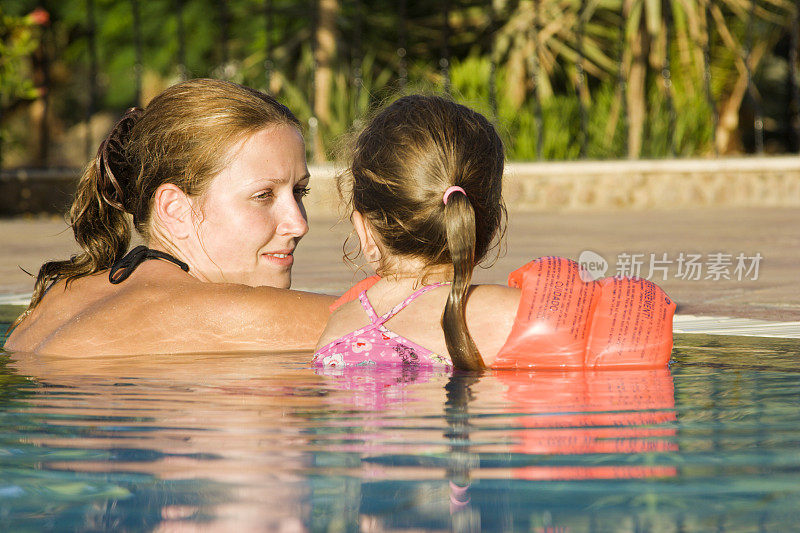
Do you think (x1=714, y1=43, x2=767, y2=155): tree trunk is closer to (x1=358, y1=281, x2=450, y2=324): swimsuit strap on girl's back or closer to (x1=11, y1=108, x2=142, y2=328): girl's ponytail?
(x1=11, y1=108, x2=142, y2=328): girl's ponytail

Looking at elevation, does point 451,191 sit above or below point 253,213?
above

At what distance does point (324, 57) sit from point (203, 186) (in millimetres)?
8047

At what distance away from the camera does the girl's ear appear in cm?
334

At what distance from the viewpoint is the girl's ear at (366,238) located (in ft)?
11.0

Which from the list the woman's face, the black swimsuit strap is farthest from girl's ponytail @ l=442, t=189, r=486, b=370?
the black swimsuit strap

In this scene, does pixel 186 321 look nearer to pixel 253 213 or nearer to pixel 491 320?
pixel 253 213

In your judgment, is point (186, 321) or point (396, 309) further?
point (186, 321)

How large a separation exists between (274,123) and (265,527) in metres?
2.32

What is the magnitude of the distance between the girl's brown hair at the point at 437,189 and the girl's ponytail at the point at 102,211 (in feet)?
2.93

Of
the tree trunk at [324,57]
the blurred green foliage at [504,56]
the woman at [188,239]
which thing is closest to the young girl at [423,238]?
the woman at [188,239]

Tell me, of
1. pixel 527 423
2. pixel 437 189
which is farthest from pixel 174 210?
pixel 527 423

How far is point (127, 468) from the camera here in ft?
6.45

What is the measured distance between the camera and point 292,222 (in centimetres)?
372

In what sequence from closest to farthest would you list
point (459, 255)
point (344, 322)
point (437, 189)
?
point (459, 255) < point (437, 189) < point (344, 322)
